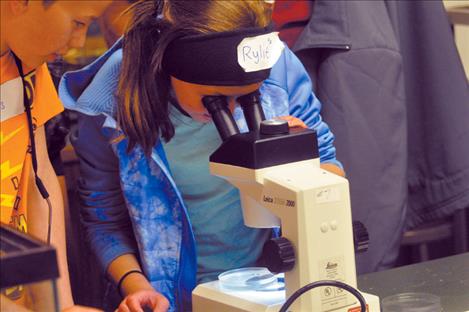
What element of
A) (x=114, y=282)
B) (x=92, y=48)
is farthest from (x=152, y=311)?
(x=92, y=48)

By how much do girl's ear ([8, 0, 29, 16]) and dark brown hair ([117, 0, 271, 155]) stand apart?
17.6 inches

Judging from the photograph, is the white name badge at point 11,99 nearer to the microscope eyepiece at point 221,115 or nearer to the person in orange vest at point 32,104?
the person in orange vest at point 32,104

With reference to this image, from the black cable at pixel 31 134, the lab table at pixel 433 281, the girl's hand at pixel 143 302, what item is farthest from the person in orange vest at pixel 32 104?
the lab table at pixel 433 281

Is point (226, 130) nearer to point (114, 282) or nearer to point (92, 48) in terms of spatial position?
point (114, 282)

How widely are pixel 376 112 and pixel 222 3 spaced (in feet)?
3.04

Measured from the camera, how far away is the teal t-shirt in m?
2.06

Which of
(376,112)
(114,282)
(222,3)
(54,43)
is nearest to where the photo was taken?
(54,43)

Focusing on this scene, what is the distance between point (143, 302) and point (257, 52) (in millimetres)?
515

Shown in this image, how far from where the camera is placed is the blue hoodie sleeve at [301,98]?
212cm

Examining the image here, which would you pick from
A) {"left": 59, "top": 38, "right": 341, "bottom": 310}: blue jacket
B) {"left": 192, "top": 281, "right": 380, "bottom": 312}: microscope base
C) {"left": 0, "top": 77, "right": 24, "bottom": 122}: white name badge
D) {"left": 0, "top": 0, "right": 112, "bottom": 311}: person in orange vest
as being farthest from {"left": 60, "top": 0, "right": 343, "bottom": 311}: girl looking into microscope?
{"left": 0, "top": 77, "right": 24, "bottom": 122}: white name badge

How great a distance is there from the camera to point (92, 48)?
3275mm

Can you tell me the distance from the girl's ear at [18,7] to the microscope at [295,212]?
0.41m

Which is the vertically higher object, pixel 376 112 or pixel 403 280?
pixel 376 112

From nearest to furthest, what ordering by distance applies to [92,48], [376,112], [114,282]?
[114,282] < [376,112] < [92,48]
